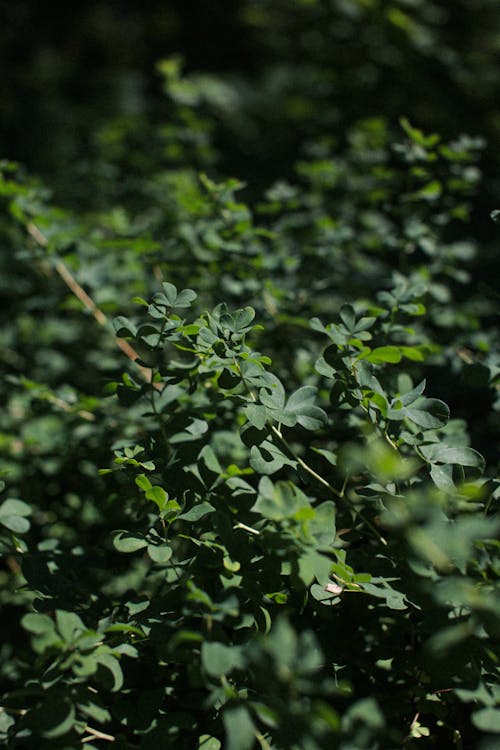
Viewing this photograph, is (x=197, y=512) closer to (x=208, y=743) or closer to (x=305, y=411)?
(x=305, y=411)

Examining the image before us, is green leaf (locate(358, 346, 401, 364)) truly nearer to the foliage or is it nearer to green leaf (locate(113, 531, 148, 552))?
the foliage

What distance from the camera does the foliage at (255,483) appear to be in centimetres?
102

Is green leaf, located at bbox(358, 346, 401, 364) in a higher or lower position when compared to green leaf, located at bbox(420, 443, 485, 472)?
higher

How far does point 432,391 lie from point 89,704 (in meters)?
1.18

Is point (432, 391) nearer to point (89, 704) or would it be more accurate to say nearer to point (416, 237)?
point (416, 237)

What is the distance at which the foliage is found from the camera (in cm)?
102

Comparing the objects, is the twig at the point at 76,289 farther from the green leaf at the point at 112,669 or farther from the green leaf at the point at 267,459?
the green leaf at the point at 112,669

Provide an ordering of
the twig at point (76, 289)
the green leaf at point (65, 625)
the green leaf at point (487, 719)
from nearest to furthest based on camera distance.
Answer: the green leaf at point (487, 719)
the green leaf at point (65, 625)
the twig at point (76, 289)

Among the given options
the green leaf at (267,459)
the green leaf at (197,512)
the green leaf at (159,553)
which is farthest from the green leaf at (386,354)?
the green leaf at (159,553)

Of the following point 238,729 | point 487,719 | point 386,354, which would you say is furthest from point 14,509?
point 487,719

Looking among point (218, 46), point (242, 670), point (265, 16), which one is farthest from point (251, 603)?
point (218, 46)

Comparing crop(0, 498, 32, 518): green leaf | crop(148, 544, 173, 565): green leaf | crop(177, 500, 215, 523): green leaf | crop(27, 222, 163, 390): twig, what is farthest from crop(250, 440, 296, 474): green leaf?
crop(27, 222, 163, 390): twig

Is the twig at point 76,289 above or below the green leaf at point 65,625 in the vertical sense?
below

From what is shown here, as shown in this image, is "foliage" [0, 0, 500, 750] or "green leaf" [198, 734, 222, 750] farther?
"green leaf" [198, 734, 222, 750]
